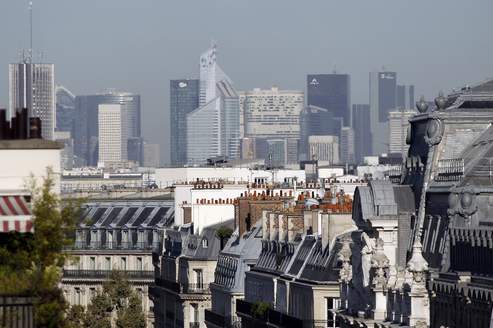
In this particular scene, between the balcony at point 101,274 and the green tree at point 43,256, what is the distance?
10151 cm

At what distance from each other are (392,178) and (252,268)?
21.5 m

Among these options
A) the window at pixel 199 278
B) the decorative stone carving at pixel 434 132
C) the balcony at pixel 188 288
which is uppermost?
the decorative stone carving at pixel 434 132

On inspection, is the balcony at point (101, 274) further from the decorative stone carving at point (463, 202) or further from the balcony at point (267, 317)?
the decorative stone carving at point (463, 202)

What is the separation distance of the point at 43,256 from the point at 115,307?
9130 centimetres

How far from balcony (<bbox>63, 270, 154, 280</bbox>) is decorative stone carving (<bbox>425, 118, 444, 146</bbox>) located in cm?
6502

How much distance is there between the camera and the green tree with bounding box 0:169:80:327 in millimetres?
34625

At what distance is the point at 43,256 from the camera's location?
116ft

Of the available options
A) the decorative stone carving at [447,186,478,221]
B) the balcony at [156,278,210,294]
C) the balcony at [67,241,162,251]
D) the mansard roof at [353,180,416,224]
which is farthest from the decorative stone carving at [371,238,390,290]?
the balcony at [67,241,162,251]

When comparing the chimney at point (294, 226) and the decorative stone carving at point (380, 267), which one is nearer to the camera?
the decorative stone carving at point (380, 267)

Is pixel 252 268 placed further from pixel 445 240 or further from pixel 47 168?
pixel 47 168

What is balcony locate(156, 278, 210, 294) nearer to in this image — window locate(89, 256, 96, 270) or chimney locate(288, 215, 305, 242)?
chimney locate(288, 215, 305, 242)

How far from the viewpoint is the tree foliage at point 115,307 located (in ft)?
393

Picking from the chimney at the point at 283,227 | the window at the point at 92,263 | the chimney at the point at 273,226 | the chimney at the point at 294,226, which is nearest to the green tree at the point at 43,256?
the chimney at the point at 294,226

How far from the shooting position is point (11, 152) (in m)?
36.8
